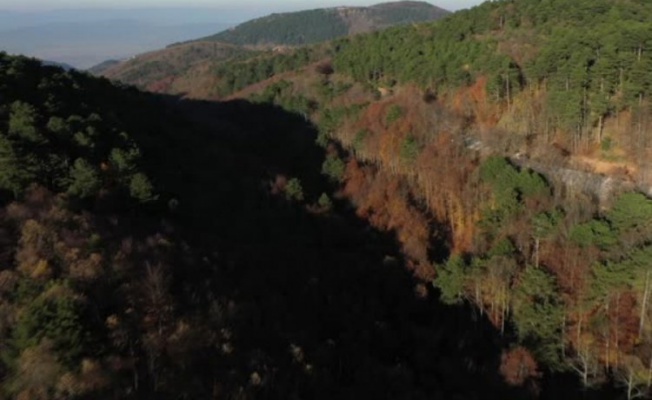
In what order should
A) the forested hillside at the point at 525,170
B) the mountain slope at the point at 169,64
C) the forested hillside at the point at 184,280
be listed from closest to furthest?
the forested hillside at the point at 184,280, the forested hillside at the point at 525,170, the mountain slope at the point at 169,64

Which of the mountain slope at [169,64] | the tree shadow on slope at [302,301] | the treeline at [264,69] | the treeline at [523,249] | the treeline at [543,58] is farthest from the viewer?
the mountain slope at [169,64]

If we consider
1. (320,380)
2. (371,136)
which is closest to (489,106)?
(371,136)

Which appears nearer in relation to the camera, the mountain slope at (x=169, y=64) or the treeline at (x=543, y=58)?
the treeline at (x=543, y=58)

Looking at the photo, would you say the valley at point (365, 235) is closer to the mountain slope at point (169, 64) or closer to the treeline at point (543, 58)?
the treeline at point (543, 58)

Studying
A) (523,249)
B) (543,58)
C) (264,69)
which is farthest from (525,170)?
(264,69)

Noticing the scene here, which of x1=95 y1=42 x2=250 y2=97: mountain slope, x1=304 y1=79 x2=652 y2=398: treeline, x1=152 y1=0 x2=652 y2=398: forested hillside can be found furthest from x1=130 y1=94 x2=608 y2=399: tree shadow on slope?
x1=95 y1=42 x2=250 y2=97: mountain slope

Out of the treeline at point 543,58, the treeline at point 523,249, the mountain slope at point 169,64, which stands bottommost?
the treeline at point 523,249

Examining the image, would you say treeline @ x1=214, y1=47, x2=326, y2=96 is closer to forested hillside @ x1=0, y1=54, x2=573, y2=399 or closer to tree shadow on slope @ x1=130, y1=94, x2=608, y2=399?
tree shadow on slope @ x1=130, y1=94, x2=608, y2=399

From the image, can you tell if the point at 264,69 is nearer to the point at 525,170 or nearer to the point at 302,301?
the point at 525,170

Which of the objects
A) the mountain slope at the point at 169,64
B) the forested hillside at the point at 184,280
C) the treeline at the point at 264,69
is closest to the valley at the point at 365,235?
the forested hillside at the point at 184,280

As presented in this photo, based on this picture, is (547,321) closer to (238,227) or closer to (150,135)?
(238,227)
